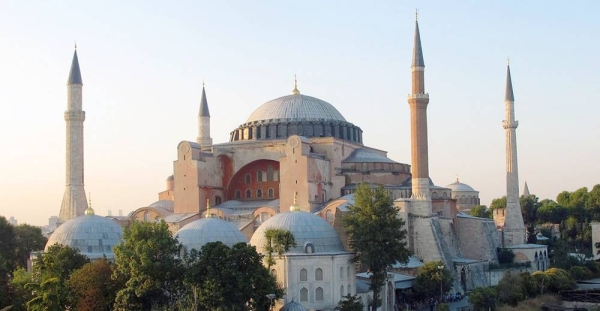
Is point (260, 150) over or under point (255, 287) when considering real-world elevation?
over

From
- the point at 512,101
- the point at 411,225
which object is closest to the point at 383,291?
the point at 411,225

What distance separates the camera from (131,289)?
1859 cm

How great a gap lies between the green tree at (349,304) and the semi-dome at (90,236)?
666 centimetres

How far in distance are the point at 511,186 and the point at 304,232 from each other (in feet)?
53.3

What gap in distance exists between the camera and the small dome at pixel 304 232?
21.5m

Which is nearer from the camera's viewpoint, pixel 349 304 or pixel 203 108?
pixel 349 304

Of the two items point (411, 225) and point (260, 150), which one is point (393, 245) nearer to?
point (411, 225)

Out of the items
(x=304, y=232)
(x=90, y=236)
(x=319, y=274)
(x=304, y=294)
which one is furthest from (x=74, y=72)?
(x=304, y=294)

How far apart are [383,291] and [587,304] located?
6445 mm

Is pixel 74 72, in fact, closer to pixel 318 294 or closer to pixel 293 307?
pixel 318 294

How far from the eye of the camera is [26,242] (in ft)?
91.8

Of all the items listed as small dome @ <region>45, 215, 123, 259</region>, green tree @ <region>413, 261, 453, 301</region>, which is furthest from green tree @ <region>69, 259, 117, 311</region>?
green tree @ <region>413, 261, 453, 301</region>

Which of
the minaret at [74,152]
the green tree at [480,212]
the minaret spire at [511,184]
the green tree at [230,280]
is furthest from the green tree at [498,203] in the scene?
the green tree at [230,280]

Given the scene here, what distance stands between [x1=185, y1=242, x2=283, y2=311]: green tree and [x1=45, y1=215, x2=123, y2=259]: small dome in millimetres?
5071
